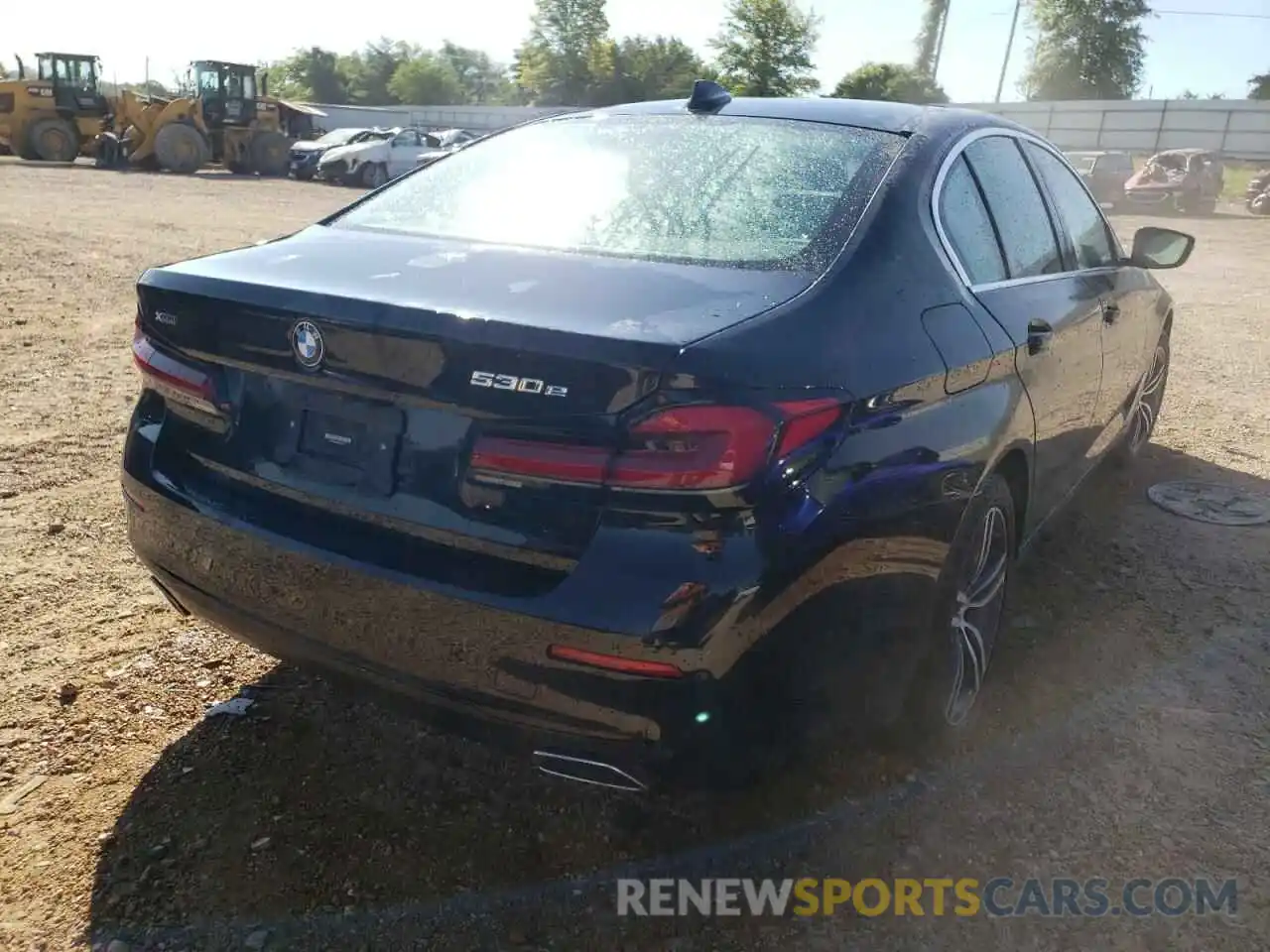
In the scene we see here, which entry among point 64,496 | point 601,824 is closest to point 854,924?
point 601,824

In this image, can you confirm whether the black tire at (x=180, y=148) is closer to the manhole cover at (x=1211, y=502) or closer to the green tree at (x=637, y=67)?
the manhole cover at (x=1211, y=502)

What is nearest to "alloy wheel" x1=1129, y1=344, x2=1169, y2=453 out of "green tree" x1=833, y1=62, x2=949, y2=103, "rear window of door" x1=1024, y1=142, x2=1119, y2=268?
"rear window of door" x1=1024, y1=142, x2=1119, y2=268

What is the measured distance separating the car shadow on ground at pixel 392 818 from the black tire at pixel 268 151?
28.9 meters

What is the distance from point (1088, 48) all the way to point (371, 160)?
4731 centimetres

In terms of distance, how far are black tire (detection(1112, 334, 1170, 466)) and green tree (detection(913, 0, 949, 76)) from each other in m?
55.4

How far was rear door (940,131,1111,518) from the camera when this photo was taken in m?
2.78

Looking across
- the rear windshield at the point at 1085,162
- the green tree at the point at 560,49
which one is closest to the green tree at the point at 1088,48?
the green tree at the point at 560,49

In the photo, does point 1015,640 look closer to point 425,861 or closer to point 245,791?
point 425,861

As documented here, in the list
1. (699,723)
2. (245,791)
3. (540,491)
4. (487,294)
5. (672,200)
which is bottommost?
(245,791)

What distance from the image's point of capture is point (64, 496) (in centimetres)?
424

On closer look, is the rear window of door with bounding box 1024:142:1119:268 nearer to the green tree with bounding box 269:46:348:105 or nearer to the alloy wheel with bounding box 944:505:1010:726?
the alloy wheel with bounding box 944:505:1010:726

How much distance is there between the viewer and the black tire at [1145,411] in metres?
4.83

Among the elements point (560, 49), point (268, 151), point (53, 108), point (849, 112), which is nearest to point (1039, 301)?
point (849, 112)

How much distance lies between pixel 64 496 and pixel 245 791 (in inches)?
90.6
